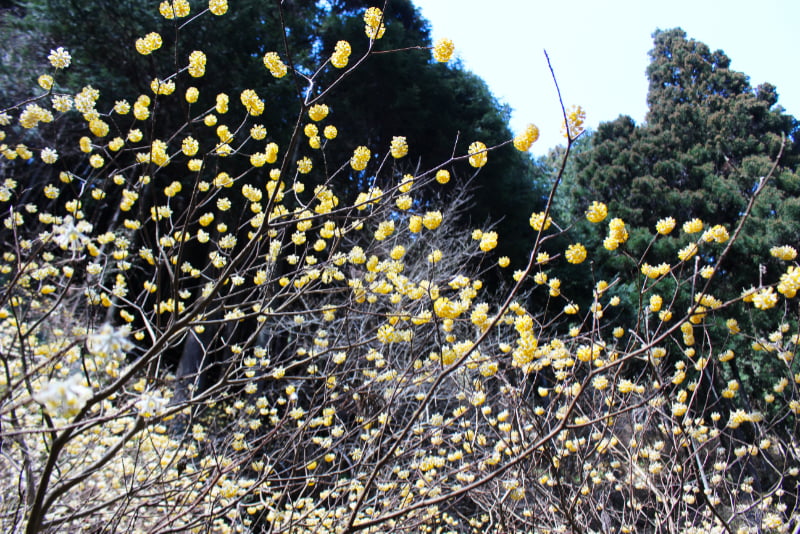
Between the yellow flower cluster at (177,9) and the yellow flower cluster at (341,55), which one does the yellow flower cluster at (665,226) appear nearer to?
the yellow flower cluster at (341,55)

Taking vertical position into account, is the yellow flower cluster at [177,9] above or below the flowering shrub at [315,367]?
above

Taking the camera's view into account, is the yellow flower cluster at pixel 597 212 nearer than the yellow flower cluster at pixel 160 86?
No

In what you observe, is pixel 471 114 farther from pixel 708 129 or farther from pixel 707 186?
pixel 708 129

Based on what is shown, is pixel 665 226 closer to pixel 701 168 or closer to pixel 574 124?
pixel 574 124

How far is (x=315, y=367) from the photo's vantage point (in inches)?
143

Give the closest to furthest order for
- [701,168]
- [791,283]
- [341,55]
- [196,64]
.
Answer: [791,283] → [341,55] → [196,64] → [701,168]

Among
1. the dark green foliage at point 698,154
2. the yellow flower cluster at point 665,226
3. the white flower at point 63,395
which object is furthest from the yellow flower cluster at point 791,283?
the dark green foliage at point 698,154

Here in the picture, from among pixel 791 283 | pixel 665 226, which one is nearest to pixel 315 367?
pixel 665 226

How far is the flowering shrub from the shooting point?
1.80 metres

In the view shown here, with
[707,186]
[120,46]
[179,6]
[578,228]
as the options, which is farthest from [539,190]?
[179,6]

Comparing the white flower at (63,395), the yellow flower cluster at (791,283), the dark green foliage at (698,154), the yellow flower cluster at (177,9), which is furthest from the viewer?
the dark green foliage at (698,154)

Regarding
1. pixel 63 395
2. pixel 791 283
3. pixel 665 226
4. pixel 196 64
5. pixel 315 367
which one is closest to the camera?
pixel 63 395

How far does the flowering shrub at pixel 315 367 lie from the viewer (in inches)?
70.7

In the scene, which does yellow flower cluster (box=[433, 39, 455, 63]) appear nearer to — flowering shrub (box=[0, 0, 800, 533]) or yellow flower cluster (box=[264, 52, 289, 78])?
flowering shrub (box=[0, 0, 800, 533])
